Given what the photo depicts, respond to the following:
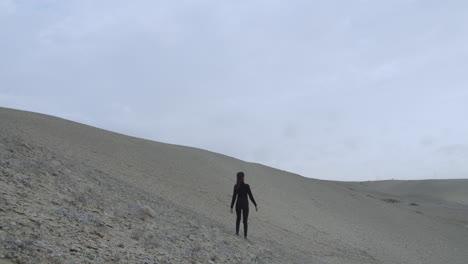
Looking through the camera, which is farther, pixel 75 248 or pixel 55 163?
pixel 55 163

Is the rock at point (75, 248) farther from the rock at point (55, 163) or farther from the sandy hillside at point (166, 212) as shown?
the rock at point (55, 163)

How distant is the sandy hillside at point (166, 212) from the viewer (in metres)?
5.73

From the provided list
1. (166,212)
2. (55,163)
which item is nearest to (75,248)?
(166,212)

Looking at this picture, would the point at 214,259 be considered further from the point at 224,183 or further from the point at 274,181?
the point at 274,181

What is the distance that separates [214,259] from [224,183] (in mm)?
11885

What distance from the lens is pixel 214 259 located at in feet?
23.4

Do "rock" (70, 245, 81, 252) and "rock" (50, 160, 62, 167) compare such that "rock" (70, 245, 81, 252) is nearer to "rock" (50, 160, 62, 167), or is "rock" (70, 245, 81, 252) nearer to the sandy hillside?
the sandy hillside

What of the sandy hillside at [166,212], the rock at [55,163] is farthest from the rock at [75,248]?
the rock at [55,163]

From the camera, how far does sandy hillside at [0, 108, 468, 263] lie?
573 centimetres

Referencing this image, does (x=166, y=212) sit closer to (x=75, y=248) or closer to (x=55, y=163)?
(x=55, y=163)

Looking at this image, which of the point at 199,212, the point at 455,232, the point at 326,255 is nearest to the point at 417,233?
the point at 455,232

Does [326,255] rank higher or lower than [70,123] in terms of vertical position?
lower

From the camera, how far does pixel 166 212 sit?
408 inches

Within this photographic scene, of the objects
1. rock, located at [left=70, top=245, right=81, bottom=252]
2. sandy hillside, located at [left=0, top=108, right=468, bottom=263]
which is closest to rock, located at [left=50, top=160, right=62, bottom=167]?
sandy hillside, located at [left=0, top=108, right=468, bottom=263]
